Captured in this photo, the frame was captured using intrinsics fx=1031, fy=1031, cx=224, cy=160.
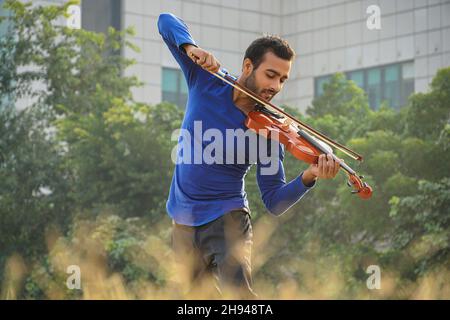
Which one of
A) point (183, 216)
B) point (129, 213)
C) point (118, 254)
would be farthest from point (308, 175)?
point (129, 213)

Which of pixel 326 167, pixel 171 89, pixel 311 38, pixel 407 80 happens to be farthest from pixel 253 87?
pixel 311 38

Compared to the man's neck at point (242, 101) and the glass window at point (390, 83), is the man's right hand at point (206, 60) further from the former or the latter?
the glass window at point (390, 83)

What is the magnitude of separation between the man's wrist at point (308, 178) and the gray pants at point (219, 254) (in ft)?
1.22

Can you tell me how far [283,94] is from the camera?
2056 inches

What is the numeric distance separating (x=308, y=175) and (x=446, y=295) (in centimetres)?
948

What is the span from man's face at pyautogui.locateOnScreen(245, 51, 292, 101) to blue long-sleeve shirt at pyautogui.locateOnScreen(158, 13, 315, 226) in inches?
7.0

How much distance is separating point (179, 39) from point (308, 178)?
108 cm

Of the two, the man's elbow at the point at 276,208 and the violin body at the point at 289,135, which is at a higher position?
the violin body at the point at 289,135

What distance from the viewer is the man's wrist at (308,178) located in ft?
18.2

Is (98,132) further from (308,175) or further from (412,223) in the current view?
(308,175)

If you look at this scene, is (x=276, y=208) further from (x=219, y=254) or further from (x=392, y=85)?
(x=392, y=85)

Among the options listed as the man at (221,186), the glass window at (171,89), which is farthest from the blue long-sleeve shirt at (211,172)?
the glass window at (171,89)

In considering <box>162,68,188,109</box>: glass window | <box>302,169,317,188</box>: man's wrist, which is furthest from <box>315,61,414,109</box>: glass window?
<box>302,169,317,188</box>: man's wrist

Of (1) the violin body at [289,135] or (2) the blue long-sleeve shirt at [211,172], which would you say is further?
(2) the blue long-sleeve shirt at [211,172]
